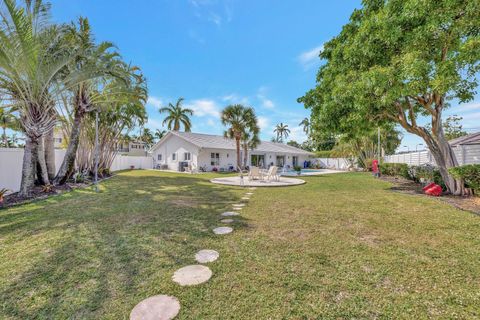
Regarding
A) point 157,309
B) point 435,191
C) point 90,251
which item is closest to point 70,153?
point 90,251

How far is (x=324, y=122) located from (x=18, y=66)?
12.1 metres

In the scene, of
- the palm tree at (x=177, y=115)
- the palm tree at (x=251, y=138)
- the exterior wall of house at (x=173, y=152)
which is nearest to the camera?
the palm tree at (x=251, y=138)

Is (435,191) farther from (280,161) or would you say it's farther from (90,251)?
(280,161)

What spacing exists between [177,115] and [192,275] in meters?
34.1

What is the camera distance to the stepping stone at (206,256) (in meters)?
3.22

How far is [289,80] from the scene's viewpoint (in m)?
17.5

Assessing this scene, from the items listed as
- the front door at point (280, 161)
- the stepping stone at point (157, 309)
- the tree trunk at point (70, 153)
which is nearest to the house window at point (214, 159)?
the front door at point (280, 161)

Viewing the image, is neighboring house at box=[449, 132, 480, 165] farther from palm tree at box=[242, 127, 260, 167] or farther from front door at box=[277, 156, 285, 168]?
front door at box=[277, 156, 285, 168]

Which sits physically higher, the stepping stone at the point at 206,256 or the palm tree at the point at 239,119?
the palm tree at the point at 239,119

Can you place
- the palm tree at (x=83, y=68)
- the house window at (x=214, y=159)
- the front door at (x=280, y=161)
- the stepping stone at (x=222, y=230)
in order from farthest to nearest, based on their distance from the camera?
1. the front door at (x=280, y=161)
2. the house window at (x=214, y=159)
3. the palm tree at (x=83, y=68)
4. the stepping stone at (x=222, y=230)

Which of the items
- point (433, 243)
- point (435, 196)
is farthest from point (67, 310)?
point (435, 196)

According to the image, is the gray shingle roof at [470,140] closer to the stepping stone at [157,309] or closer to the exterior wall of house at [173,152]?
the stepping stone at [157,309]

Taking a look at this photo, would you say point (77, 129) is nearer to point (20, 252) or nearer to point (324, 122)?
point (20, 252)

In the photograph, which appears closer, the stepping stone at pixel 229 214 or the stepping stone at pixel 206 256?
the stepping stone at pixel 206 256
